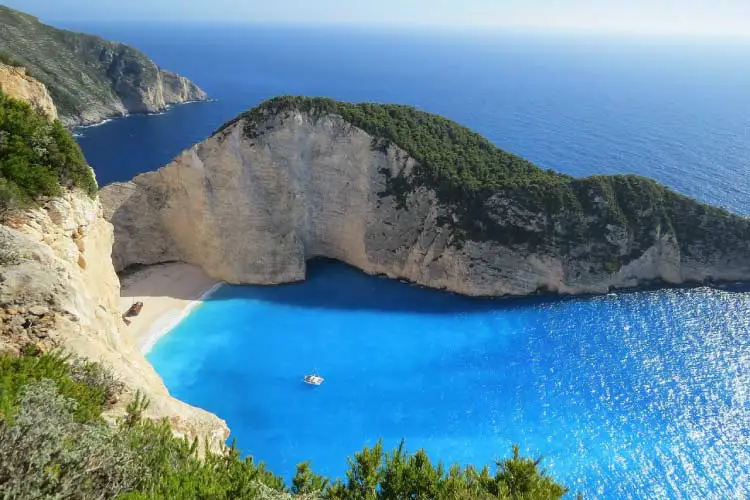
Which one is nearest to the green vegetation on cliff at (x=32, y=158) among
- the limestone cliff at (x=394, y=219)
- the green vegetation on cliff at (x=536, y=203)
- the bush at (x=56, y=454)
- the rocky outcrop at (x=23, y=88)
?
the rocky outcrop at (x=23, y=88)

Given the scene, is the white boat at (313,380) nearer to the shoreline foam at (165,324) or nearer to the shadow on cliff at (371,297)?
the shadow on cliff at (371,297)

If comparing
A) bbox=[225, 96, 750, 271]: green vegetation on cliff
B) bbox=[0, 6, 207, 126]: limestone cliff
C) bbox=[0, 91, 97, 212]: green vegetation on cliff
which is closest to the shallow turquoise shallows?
bbox=[225, 96, 750, 271]: green vegetation on cliff

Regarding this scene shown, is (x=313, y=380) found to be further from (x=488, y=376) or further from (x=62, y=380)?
(x=62, y=380)

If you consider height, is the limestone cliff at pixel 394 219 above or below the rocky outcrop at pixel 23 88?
below

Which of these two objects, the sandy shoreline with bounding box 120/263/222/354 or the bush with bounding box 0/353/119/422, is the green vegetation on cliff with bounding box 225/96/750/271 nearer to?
the sandy shoreline with bounding box 120/263/222/354

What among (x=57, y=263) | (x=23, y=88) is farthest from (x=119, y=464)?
(x=23, y=88)

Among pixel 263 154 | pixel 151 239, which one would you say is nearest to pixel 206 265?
pixel 151 239
